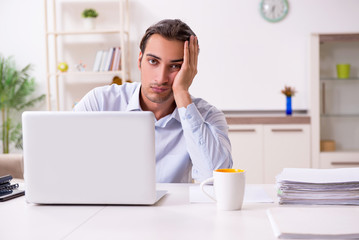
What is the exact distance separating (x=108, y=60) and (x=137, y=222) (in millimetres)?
3682

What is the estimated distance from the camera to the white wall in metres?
4.61

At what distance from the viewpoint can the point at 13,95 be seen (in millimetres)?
4699

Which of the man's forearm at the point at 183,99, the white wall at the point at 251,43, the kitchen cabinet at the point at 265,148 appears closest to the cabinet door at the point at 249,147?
the kitchen cabinet at the point at 265,148

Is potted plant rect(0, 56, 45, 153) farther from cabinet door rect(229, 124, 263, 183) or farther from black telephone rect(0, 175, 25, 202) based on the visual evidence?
black telephone rect(0, 175, 25, 202)

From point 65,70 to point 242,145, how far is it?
2.03m

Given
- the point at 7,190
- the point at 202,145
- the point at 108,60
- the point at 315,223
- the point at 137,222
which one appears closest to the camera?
the point at 315,223

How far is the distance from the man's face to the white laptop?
717mm

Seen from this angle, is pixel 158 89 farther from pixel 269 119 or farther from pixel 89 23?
pixel 89 23

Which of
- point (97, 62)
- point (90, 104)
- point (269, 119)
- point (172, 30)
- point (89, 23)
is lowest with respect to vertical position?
point (269, 119)

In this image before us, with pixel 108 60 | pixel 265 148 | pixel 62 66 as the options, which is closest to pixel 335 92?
pixel 265 148

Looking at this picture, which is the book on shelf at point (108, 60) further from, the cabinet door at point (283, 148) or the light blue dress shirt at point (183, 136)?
the light blue dress shirt at point (183, 136)

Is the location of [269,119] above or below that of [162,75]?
below

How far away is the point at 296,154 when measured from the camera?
13.6ft

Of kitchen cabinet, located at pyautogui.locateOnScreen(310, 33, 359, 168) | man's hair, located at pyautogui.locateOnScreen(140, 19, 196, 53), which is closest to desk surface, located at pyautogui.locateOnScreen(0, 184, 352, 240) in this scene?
man's hair, located at pyautogui.locateOnScreen(140, 19, 196, 53)
